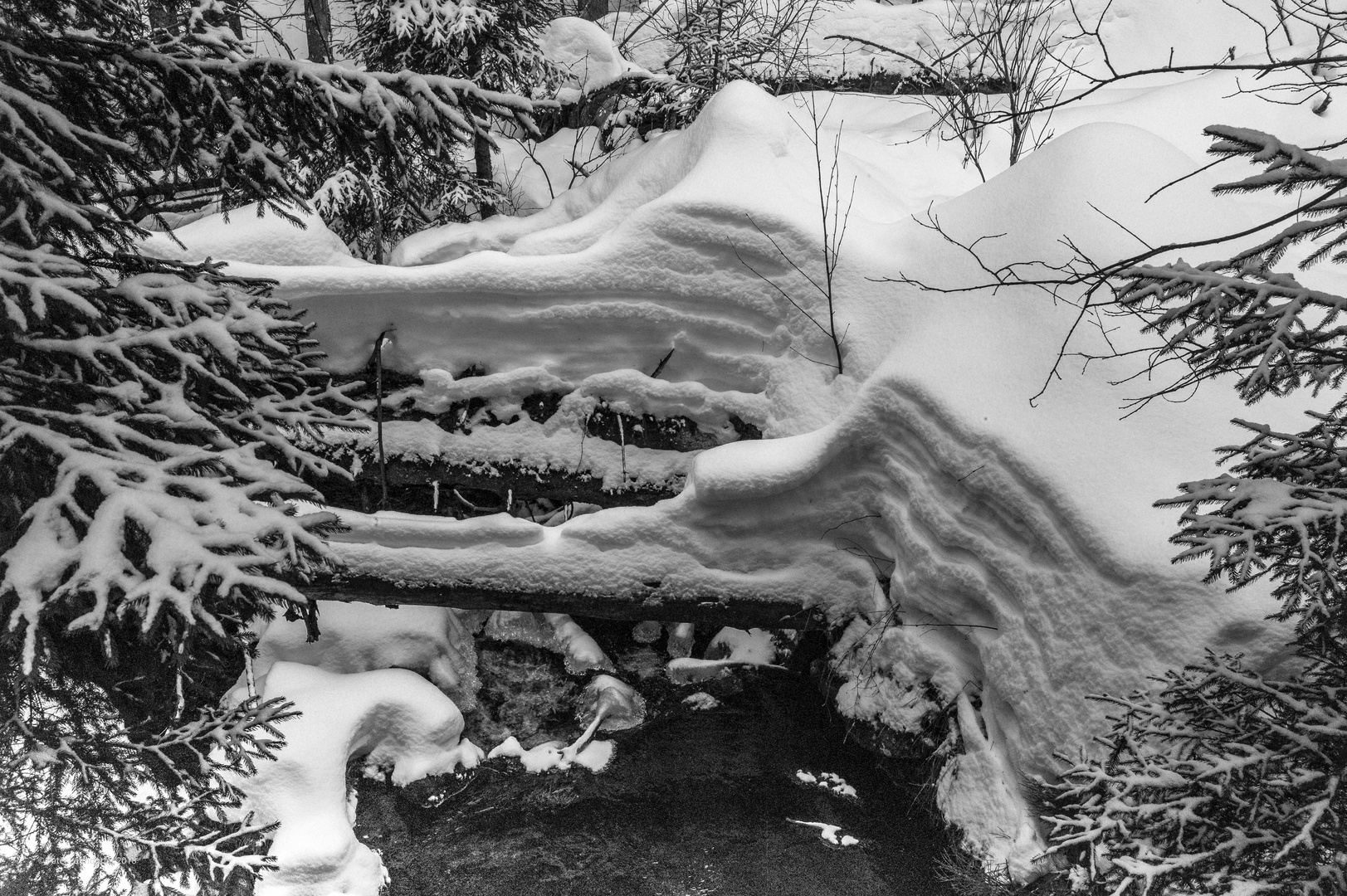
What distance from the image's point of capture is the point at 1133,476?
4.00 meters

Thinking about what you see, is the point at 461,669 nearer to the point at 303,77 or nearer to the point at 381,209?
the point at 303,77

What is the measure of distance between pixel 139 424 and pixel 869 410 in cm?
363

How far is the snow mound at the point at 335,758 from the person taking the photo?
4.93 m

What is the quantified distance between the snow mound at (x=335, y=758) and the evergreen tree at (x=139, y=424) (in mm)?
1009

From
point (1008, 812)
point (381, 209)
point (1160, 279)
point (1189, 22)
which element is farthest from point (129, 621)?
point (1189, 22)

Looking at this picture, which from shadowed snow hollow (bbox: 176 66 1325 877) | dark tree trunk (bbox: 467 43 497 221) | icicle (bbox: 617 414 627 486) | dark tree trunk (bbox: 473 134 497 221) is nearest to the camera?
shadowed snow hollow (bbox: 176 66 1325 877)

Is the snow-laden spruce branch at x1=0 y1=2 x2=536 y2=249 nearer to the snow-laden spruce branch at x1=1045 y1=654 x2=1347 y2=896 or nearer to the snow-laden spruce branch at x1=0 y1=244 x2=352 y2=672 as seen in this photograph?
the snow-laden spruce branch at x1=0 y1=244 x2=352 y2=672

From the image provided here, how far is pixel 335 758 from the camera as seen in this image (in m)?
5.48

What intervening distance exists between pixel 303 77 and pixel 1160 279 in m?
3.32

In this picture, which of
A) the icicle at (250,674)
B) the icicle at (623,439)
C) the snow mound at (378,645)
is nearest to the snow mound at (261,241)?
the icicle at (623,439)

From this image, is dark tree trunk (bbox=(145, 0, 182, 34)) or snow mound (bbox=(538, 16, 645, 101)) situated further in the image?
snow mound (bbox=(538, 16, 645, 101))

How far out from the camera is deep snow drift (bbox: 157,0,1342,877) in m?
4.08

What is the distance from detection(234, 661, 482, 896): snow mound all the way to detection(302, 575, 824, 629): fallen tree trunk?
55cm

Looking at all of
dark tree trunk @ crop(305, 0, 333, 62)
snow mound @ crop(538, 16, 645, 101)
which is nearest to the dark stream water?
snow mound @ crop(538, 16, 645, 101)
